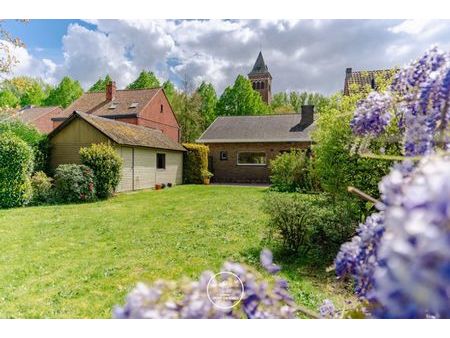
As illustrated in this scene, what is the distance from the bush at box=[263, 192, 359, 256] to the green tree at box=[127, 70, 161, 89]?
203cm

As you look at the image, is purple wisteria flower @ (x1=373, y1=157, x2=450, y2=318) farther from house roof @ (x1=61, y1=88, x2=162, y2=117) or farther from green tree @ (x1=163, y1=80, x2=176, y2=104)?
house roof @ (x1=61, y1=88, x2=162, y2=117)

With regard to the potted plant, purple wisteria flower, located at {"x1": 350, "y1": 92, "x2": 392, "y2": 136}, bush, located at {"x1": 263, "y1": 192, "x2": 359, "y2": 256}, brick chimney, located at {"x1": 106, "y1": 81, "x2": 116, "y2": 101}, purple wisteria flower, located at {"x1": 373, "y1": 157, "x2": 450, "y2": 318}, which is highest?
brick chimney, located at {"x1": 106, "y1": 81, "x2": 116, "y2": 101}

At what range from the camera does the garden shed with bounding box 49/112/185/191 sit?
608 cm

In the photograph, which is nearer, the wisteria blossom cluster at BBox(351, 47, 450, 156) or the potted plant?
the wisteria blossom cluster at BBox(351, 47, 450, 156)

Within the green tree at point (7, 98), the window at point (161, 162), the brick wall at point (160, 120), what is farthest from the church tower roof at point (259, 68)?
the window at point (161, 162)

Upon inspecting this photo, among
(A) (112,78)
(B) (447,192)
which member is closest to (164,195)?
(A) (112,78)

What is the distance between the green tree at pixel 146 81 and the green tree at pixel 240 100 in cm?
60

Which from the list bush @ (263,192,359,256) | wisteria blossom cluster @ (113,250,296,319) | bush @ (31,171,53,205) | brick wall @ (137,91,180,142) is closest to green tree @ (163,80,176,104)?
brick wall @ (137,91,180,142)

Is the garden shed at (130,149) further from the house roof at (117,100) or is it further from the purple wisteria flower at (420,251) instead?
the purple wisteria flower at (420,251)

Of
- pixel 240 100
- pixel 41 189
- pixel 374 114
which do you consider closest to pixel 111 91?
pixel 240 100

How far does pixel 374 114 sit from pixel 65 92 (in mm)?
2436

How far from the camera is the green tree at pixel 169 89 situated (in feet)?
8.72

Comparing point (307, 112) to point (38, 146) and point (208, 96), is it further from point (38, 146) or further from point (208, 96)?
point (38, 146)
